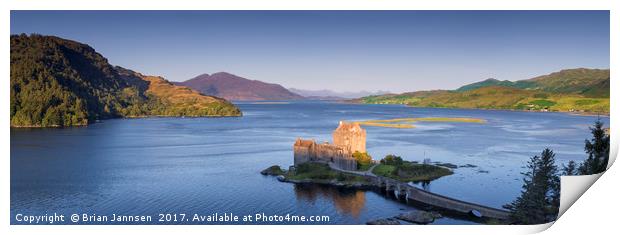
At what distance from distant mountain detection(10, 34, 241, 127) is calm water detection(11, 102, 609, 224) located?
316 cm

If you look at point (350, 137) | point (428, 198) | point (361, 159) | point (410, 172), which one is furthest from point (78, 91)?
point (428, 198)

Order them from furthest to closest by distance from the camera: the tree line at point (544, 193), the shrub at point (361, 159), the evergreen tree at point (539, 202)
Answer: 1. the shrub at point (361, 159)
2. the evergreen tree at point (539, 202)
3. the tree line at point (544, 193)

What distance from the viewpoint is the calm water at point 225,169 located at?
16.8 meters

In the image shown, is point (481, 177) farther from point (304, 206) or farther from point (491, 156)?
point (304, 206)

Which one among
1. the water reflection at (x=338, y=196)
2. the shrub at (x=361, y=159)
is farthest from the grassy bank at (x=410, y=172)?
the water reflection at (x=338, y=196)

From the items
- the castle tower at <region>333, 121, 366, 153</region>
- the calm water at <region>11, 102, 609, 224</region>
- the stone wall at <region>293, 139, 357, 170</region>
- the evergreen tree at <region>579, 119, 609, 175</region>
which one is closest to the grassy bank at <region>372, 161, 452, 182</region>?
the calm water at <region>11, 102, 609, 224</region>

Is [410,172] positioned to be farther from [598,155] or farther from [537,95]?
[537,95]

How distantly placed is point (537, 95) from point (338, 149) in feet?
90.4

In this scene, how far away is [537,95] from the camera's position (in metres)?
44.7

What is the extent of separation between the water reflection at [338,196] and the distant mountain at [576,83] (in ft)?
→ 25.1

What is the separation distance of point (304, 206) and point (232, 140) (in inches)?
837

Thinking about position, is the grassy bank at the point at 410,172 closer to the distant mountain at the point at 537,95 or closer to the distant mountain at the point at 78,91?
the distant mountain at the point at 537,95

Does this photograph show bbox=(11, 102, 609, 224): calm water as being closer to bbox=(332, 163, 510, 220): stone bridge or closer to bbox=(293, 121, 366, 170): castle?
bbox=(332, 163, 510, 220): stone bridge
